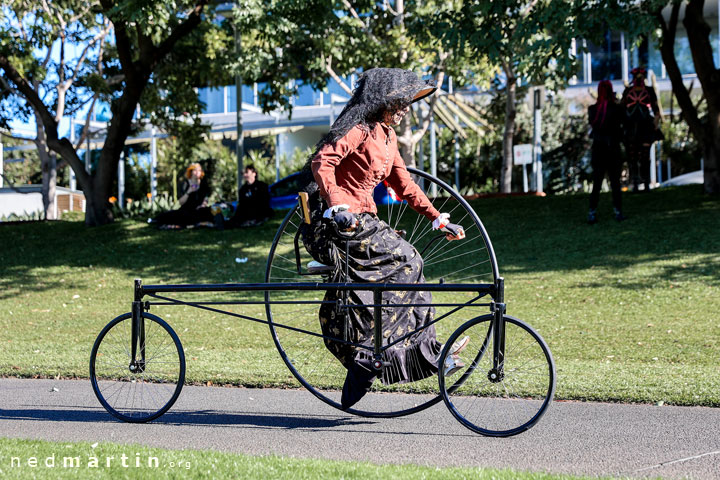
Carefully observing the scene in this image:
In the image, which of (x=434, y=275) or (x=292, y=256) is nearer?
(x=434, y=275)

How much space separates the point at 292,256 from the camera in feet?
48.4

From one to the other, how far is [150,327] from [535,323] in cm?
517

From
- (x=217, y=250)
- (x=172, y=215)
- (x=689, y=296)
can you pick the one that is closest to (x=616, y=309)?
(x=689, y=296)

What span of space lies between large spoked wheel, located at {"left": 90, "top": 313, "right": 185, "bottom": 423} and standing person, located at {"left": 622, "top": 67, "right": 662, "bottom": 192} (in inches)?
472

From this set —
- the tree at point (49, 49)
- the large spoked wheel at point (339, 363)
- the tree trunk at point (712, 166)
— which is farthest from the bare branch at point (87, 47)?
the tree trunk at point (712, 166)

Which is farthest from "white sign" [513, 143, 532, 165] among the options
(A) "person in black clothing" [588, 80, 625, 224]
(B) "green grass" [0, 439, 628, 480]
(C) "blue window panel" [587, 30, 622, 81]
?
(B) "green grass" [0, 439, 628, 480]

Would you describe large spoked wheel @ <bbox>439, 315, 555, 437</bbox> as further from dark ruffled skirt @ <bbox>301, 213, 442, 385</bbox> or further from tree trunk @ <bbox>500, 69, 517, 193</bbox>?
tree trunk @ <bbox>500, 69, 517, 193</bbox>

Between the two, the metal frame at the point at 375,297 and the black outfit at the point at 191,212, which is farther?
the black outfit at the point at 191,212

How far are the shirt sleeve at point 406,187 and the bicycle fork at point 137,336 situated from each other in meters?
1.76

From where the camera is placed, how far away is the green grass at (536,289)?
290 inches

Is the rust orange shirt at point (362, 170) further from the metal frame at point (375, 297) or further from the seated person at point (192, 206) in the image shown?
the seated person at point (192, 206)

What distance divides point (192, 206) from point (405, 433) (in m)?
13.7

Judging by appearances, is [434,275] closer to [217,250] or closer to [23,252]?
[217,250]

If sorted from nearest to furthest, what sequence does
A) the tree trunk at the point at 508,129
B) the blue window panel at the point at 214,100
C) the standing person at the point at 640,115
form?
1. the standing person at the point at 640,115
2. the tree trunk at the point at 508,129
3. the blue window panel at the point at 214,100
